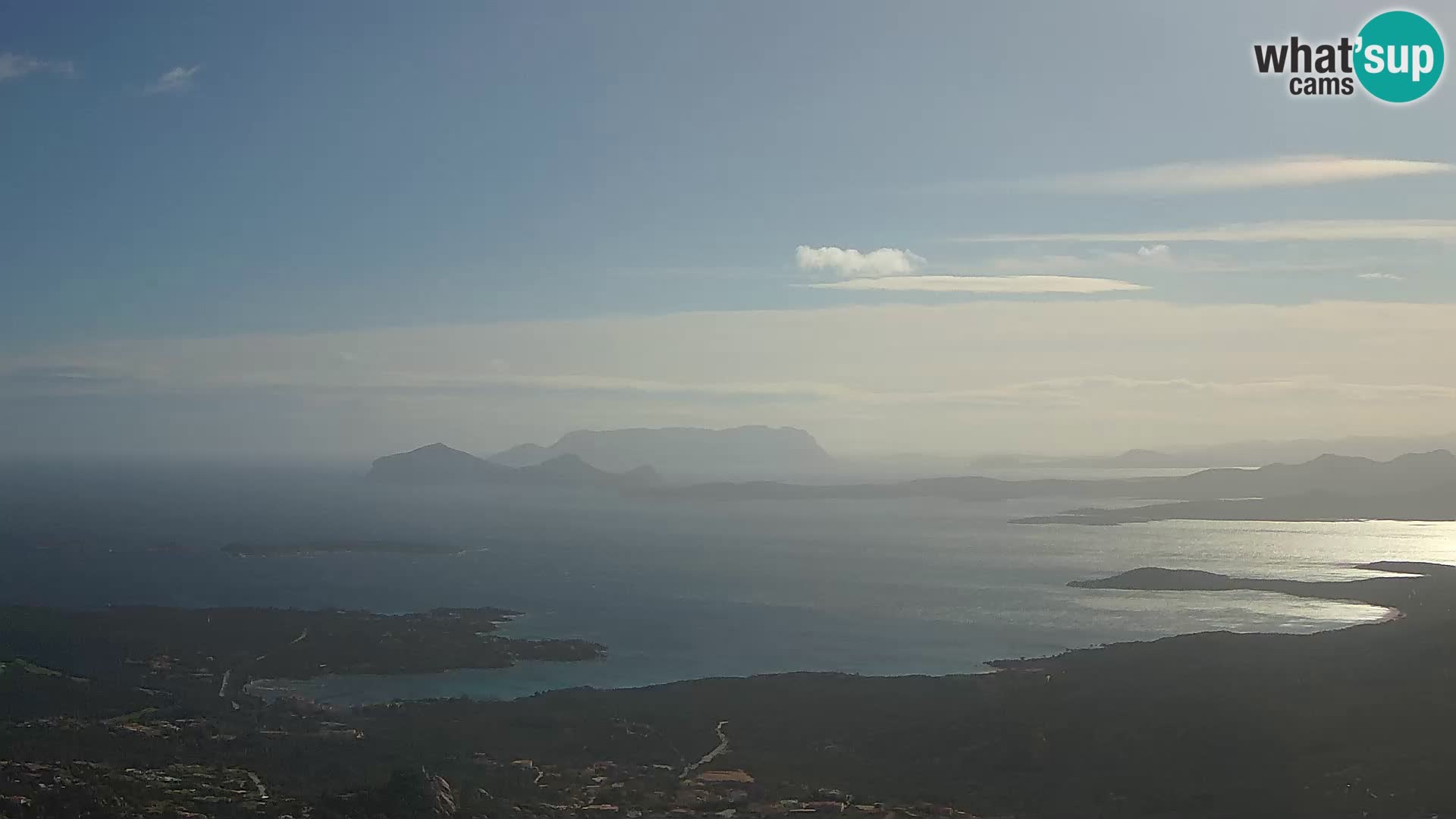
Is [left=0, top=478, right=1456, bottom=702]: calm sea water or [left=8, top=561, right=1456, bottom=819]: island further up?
[left=8, top=561, right=1456, bottom=819]: island

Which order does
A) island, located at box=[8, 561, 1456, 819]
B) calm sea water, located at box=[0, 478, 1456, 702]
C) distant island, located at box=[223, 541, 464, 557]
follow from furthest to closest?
distant island, located at box=[223, 541, 464, 557] < calm sea water, located at box=[0, 478, 1456, 702] < island, located at box=[8, 561, 1456, 819]

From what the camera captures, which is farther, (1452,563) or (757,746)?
(1452,563)

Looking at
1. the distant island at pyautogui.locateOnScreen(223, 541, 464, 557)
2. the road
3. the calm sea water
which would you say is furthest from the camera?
the distant island at pyautogui.locateOnScreen(223, 541, 464, 557)

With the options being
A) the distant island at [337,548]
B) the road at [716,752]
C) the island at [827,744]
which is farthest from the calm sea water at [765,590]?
the road at [716,752]

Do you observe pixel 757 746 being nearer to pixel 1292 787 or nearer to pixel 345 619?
pixel 1292 787

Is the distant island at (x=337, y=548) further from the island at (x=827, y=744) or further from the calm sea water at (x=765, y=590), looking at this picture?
the island at (x=827, y=744)

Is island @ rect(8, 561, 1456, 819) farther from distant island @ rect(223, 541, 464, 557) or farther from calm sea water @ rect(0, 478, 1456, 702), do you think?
distant island @ rect(223, 541, 464, 557)

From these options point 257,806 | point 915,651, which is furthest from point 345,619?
point 257,806

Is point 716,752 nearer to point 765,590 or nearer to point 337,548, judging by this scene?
point 765,590

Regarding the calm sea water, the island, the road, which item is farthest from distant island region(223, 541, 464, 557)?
the road
